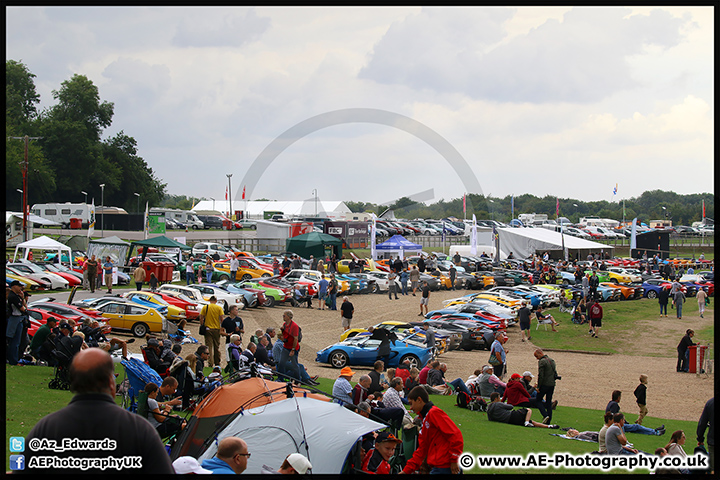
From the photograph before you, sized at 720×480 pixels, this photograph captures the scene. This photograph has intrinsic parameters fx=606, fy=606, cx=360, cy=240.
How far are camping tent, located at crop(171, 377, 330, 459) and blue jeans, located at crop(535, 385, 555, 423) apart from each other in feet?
17.3

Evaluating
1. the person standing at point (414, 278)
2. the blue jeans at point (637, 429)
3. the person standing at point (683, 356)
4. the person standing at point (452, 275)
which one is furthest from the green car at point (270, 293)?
the blue jeans at point (637, 429)

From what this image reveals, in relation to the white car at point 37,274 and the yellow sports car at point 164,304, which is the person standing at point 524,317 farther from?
the white car at point 37,274

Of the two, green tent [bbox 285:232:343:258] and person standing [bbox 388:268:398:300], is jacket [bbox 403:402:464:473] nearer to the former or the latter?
person standing [bbox 388:268:398:300]

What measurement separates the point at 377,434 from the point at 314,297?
22.9 m

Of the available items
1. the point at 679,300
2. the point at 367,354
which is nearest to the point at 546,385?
the point at 367,354

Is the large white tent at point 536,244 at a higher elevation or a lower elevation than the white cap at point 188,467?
higher

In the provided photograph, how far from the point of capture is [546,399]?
11.9 metres

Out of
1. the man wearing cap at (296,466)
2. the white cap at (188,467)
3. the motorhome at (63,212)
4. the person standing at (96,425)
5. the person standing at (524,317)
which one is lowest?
the person standing at (524,317)

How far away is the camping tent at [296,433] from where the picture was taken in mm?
7391

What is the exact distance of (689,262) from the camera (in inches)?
1914

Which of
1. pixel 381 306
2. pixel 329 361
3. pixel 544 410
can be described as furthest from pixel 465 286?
pixel 544 410

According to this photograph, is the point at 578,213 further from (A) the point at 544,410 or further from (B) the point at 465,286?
(A) the point at 544,410

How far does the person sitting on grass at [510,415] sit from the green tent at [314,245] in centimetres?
3087

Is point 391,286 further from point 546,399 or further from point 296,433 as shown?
point 296,433
